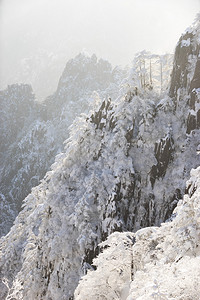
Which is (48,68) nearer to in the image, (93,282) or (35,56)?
(35,56)

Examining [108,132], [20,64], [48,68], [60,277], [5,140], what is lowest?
[60,277]

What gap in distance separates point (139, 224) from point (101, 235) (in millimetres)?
3025

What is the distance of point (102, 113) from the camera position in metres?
24.9

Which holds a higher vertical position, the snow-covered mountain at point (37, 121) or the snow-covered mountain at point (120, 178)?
the snow-covered mountain at point (37, 121)

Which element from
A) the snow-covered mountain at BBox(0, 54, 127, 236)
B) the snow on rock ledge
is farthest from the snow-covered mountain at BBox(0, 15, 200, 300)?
the snow-covered mountain at BBox(0, 54, 127, 236)

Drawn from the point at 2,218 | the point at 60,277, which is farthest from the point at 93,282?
the point at 2,218

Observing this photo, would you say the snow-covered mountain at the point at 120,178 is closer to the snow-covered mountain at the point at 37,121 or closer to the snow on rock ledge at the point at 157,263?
the snow on rock ledge at the point at 157,263

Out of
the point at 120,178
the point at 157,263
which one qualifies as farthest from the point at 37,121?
the point at 157,263

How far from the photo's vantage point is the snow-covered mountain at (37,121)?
81.6 meters

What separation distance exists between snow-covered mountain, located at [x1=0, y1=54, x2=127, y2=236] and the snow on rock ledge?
6187 centimetres

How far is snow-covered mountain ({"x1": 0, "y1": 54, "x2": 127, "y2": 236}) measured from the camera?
268 feet

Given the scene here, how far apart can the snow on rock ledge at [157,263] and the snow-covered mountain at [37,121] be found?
2436 inches

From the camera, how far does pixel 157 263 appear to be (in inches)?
406

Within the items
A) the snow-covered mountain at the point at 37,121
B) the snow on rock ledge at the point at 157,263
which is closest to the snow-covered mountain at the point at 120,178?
the snow on rock ledge at the point at 157,263
